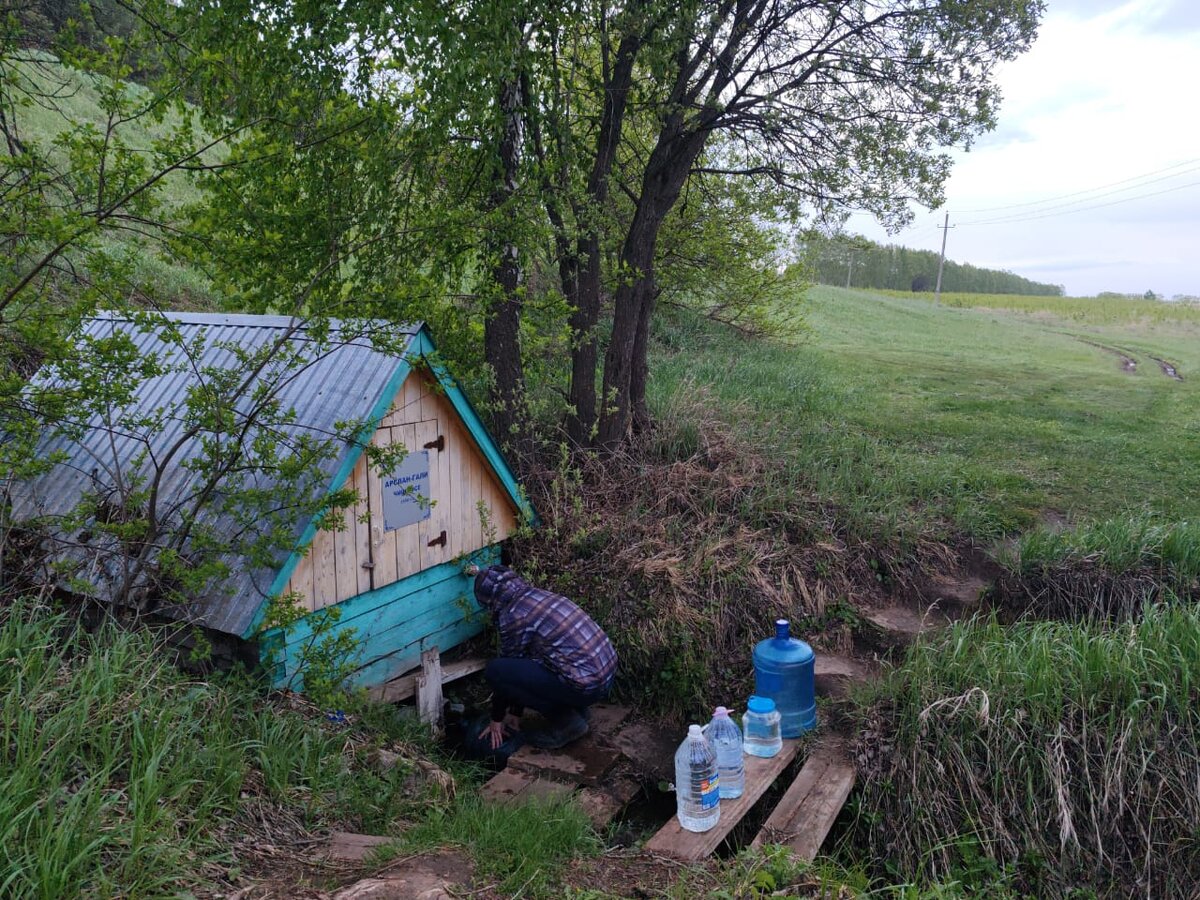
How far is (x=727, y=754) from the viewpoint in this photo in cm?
486

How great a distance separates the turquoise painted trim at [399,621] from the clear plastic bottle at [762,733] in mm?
2562

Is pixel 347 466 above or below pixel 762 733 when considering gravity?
above

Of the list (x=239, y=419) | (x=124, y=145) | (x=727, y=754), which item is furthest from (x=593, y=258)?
(x=727, y=754)

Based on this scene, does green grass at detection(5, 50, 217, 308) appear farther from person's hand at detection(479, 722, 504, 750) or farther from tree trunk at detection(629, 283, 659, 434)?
tree trunk at detection(629, 283, 659, 434)

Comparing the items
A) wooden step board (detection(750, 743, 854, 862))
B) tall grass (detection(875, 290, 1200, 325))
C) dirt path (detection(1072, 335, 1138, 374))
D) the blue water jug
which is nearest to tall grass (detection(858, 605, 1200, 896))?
wooden step board (detection(750, 743, 854, 862))

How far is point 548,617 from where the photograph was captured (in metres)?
5.97

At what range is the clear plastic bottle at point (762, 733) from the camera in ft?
17.6

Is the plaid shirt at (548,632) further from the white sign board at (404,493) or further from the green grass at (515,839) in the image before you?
the green grass at (515,839)

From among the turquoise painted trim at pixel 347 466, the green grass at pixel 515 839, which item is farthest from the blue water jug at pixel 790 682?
the turquoise painted trim at pixel 347 466

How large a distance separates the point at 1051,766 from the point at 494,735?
3703mm

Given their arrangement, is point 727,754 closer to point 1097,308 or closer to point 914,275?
point 1097,308

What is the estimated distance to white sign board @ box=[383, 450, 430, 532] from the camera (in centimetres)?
586

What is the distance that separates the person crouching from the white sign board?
2.36 ft

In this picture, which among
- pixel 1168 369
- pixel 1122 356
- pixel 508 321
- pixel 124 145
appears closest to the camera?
pixel 124 145
